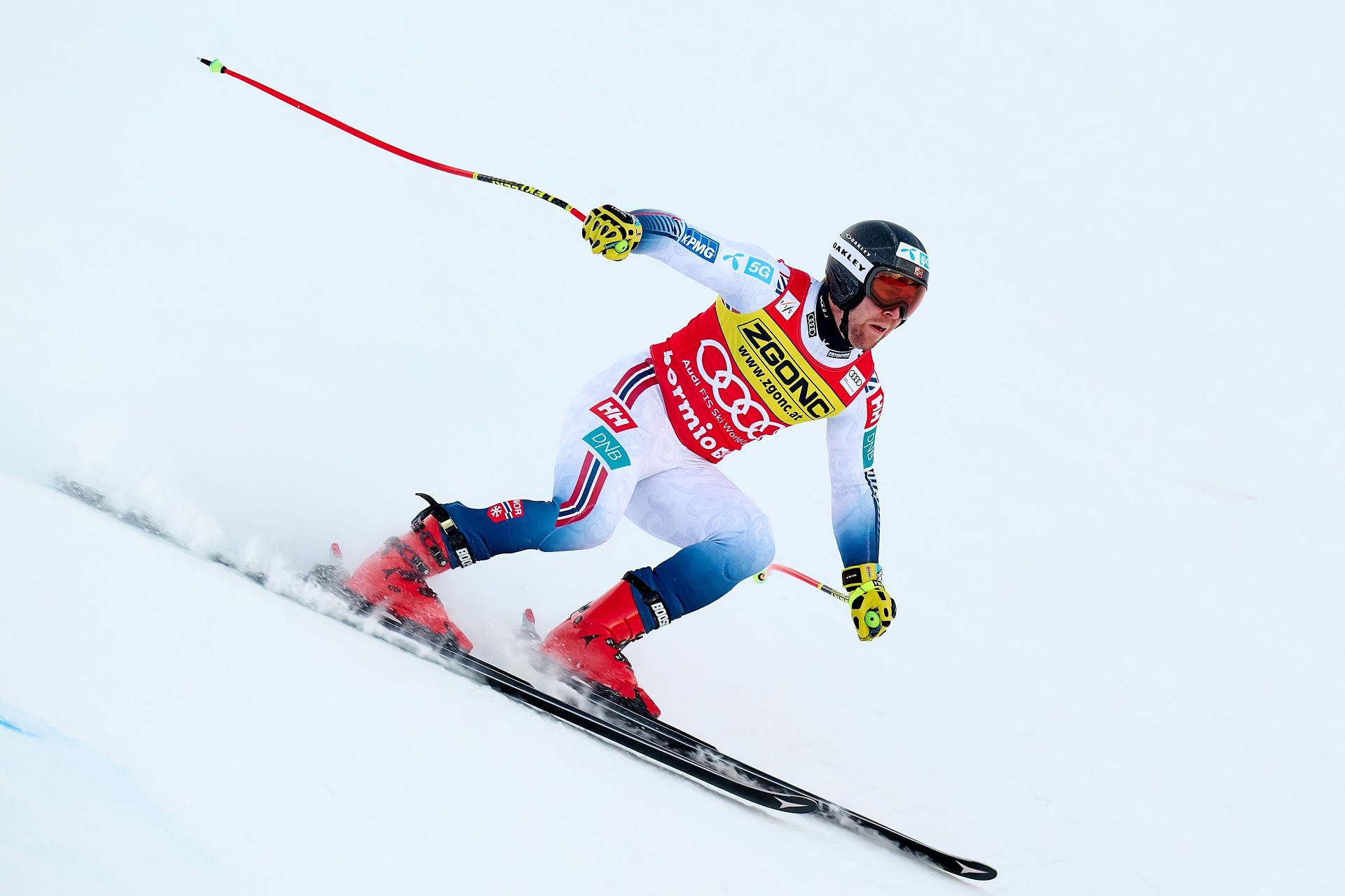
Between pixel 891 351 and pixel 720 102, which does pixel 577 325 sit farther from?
pixel 720 102

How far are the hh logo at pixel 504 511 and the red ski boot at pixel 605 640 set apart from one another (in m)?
0.50

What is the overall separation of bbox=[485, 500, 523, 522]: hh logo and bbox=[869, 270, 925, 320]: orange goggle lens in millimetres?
1354

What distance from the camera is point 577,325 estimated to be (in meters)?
6.91

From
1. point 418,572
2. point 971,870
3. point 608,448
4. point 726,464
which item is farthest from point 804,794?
point 726,464

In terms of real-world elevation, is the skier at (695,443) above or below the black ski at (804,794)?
above

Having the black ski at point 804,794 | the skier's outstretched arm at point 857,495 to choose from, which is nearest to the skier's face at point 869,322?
the skier's outstretched arm at point 857,495

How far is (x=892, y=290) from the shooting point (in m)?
3.69

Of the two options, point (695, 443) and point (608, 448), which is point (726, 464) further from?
point (608, 448)

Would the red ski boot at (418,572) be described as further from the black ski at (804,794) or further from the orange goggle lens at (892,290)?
the orange goggle lens at (892,290)

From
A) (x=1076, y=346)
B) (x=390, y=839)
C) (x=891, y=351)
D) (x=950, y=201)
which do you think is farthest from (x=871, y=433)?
(x=950, y=201)

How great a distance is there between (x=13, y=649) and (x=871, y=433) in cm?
275

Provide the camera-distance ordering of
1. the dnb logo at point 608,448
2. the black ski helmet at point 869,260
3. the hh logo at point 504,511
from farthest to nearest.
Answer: the dnb logo at point 608,448, the hh logo at point 504,511, the black ski helmet at point 869,260

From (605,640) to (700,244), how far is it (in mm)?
1409

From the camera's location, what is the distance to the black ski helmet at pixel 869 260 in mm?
3662
